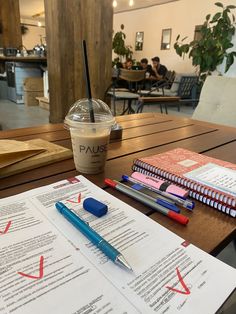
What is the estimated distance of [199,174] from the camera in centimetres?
57

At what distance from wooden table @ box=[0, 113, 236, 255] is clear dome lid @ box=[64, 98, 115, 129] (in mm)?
117

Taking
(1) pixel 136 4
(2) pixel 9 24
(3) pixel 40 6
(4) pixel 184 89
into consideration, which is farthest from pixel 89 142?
(3) pixel 40 6

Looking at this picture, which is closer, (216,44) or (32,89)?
(216,44)

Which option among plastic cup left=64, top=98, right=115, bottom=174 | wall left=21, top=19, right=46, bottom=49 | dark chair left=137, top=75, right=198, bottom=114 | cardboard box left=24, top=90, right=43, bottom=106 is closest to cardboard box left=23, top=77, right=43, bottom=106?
cardboard box left=24, top=90, right=43, bottom=106

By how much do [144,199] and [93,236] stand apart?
5.8 inches

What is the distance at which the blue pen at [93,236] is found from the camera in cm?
34

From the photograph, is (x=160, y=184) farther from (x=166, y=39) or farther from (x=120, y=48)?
(x=120, y=48)

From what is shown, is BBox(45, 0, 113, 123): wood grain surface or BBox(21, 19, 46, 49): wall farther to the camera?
BBox(21, 19, 46, 49): wall

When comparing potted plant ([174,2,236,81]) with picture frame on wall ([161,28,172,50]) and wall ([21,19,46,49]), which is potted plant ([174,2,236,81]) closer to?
picture frame on wall ([161,28,172,50])

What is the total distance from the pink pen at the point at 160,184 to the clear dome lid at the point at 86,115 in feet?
0.47

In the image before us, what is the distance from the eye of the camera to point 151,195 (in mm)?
509

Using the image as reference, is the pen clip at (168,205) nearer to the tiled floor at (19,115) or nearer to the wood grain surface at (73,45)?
the wood grain surface at (73,45)

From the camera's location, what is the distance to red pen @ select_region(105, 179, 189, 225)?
446mm

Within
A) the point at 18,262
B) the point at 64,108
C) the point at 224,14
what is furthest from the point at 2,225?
the point at 224,14
